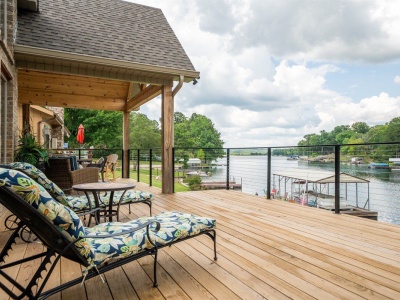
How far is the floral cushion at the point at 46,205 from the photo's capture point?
1.36 m

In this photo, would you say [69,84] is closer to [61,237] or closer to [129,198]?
[129,198]

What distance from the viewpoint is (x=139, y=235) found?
192 cm

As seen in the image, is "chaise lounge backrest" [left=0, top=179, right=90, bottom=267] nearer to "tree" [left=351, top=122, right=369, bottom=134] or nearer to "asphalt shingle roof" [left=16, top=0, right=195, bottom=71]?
"asphalt shingle roof" [left=16, top=0, right=195, bottom=71]

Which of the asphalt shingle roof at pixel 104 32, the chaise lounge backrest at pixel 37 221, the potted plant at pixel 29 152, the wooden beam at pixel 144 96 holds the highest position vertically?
the asphalt shingle roof at pixel 104 32

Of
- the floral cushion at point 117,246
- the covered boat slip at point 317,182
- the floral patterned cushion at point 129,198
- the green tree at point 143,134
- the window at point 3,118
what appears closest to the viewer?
the floral cushion at point 117,246

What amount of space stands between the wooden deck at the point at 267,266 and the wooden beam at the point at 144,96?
4160 millimetres

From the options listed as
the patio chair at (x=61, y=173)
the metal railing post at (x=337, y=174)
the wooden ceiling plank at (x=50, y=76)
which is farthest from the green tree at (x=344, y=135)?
the patio chair at (x=61, y=173)

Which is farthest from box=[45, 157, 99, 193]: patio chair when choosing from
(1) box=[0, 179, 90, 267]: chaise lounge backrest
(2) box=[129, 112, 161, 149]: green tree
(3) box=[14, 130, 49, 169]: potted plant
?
(2) box=[129, 112, 161, 149]: green tree

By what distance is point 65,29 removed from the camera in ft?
19.7

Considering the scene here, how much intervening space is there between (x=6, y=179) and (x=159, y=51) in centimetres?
582

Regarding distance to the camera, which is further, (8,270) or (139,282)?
(8,270)

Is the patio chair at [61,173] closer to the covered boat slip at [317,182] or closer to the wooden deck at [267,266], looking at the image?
the wooden deck at [267,266]

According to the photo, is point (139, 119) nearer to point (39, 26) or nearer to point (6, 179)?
point (39, 26)

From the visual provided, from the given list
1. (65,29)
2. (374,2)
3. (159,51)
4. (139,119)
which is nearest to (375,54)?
(374,2)
